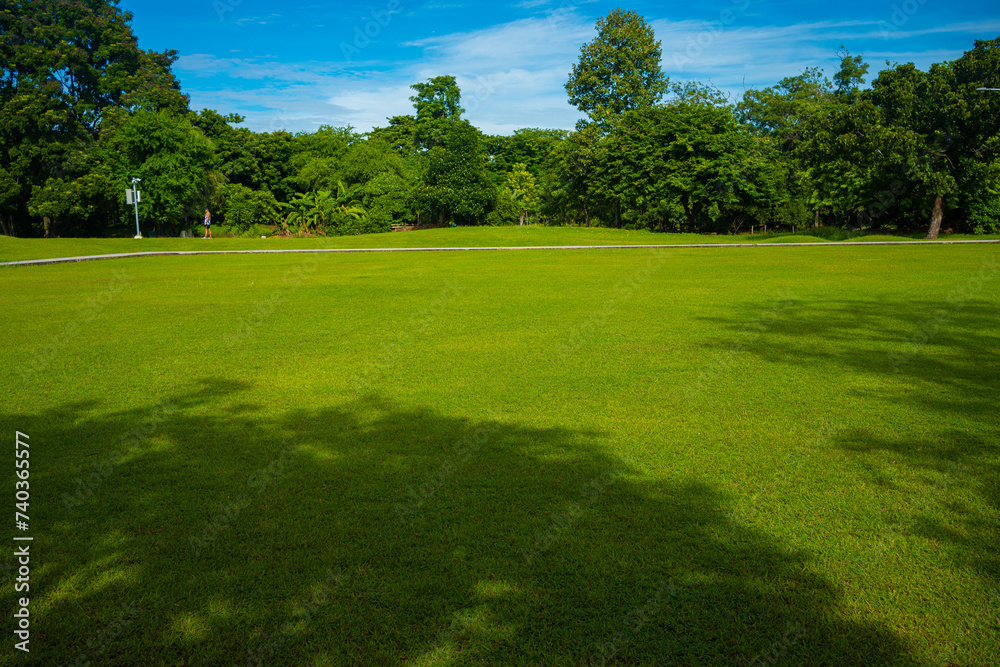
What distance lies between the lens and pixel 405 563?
342 cm

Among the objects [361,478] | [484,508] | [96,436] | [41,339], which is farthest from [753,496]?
[41,339]

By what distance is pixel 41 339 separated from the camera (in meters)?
9.70

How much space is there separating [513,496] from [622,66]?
66.3 metres

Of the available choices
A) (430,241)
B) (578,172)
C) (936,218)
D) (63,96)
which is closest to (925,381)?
(430,241)

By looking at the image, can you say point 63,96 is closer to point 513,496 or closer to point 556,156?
point 556,156

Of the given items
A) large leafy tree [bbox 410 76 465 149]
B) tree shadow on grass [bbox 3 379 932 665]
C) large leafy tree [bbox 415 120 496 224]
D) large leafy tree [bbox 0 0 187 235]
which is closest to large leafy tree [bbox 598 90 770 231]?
large leafy tree [bbox 415 120 496 224]

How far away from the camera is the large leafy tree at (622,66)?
62531 millimetres

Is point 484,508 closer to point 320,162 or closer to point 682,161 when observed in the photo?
point 682,161

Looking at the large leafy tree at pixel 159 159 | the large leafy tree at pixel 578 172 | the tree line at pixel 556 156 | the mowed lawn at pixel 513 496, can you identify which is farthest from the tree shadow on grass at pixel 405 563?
the large leafy tree at pixel 159 159

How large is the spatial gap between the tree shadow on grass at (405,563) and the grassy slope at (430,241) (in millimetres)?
33243

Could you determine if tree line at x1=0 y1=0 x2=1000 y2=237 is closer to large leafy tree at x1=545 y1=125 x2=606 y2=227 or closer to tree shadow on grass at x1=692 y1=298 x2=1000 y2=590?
large leafy tree at x1=545 y1=125 x2=606 y2=227

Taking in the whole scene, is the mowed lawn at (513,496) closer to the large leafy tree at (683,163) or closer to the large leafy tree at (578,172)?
the large leafy tree at (683,163)

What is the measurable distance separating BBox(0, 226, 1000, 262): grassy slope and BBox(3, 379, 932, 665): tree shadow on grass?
33.2 meters

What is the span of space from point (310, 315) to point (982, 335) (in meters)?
10.8
